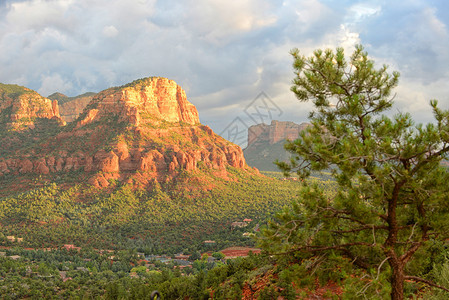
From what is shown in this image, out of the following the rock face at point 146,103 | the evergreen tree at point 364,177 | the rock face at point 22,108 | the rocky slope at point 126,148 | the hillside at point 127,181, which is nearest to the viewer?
the evergreen tree at point 364,177

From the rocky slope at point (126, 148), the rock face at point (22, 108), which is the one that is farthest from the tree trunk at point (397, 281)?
the rock face at point (22, 108)

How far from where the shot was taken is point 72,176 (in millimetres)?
84812

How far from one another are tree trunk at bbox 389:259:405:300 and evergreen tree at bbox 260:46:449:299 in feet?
0.06

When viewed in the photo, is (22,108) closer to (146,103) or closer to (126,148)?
(146,103)

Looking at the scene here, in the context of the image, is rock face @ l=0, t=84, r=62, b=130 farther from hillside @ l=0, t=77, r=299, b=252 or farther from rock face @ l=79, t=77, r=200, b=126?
rock face @ l=79, t=77, r=200, b=126

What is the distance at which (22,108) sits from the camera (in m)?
116

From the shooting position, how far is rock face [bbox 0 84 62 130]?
112012 millimetres

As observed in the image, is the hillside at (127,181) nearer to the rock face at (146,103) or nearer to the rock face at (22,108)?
the rock face at (146,103)

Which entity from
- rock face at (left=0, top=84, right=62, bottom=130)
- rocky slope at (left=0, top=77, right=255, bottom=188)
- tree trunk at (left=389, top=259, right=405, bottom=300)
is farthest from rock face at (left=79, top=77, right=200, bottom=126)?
tree trunk at (left=389, top=259, right=405, bottom=300)

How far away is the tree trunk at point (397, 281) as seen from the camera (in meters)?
6.26

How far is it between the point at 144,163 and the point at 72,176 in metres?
19.0

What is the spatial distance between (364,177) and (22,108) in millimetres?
134283

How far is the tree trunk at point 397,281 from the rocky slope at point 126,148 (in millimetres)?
→ 82214

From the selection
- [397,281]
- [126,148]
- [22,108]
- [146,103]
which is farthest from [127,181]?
[397,281]
